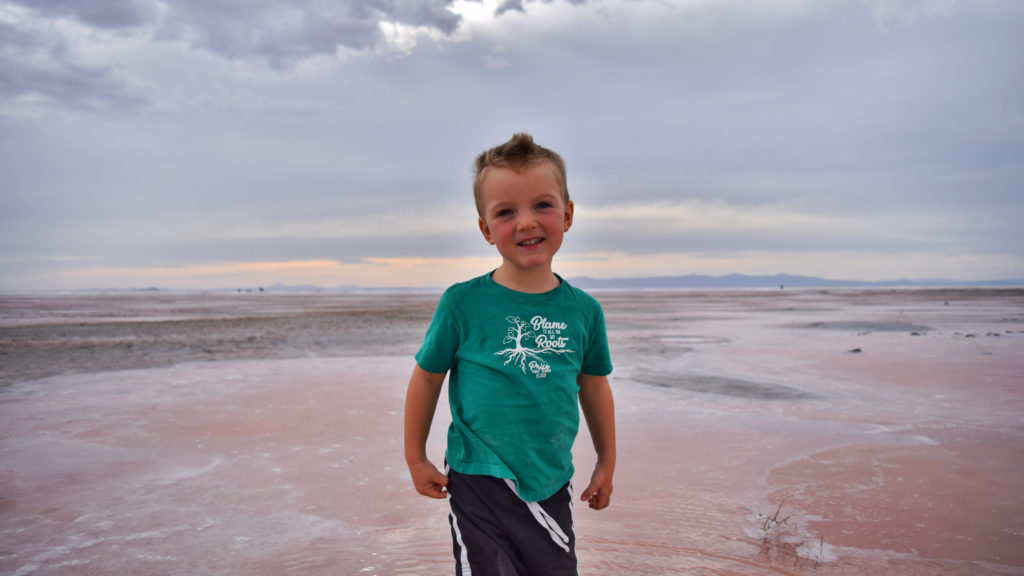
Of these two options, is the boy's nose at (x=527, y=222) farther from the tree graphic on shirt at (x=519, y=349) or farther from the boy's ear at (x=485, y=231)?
the tree graphic on shirt at (x=519, y=349)

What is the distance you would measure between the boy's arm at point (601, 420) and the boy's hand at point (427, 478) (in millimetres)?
519

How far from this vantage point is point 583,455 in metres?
4.54

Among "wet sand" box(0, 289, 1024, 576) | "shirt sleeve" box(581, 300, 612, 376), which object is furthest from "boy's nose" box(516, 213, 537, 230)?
"wet sand" box(0, 289, 1024, 576)

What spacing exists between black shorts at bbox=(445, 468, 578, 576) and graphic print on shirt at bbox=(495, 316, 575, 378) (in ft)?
1.13

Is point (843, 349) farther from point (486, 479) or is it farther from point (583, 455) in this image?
point (486, 479)

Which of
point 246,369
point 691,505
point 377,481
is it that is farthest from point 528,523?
point 246,369

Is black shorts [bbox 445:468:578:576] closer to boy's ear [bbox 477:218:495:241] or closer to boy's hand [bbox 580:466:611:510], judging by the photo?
boy's hand [bbox 580:466:611:510]

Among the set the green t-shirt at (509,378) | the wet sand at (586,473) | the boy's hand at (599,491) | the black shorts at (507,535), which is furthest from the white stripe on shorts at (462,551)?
the wet sand at (586,473)

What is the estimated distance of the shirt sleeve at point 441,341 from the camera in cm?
183

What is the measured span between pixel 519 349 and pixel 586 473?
2.66 meters

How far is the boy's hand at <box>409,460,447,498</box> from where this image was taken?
6.01ft

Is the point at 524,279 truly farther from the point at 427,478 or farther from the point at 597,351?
the point at 427,478

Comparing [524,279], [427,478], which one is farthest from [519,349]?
[427,478]

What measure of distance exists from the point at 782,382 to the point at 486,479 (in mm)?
6910
